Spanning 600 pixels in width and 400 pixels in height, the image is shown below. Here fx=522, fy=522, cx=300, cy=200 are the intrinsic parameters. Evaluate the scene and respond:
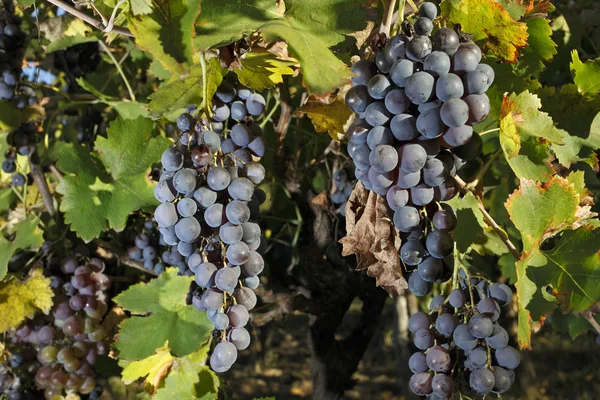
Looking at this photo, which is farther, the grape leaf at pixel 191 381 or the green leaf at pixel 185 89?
the grape leaf at pixel 191 381

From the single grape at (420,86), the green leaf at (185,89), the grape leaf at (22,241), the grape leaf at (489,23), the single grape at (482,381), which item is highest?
the grape leaf at (489,23)

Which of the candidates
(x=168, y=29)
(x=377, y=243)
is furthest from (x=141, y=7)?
(x=377, y=243)

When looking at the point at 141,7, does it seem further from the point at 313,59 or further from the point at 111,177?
the point at 111,177

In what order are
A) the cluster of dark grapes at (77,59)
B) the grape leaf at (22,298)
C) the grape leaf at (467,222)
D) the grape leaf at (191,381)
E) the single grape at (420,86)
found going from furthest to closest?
the cluster of dark grapes at (77,59) < the grape leaf at (22,298) < the grape leaf at (191,381) < the grape leaf at (467,222) < the single grape at (420,86)

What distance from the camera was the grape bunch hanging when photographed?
24.4 inches

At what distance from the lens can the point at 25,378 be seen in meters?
1.42

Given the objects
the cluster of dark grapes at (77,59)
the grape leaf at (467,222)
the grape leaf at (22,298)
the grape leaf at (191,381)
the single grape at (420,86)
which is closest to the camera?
the single grape at (420,86)

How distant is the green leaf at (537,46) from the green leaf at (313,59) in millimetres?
427

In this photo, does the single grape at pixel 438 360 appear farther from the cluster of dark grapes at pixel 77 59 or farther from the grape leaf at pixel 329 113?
the cluster of dark grapes at pixel 77 59

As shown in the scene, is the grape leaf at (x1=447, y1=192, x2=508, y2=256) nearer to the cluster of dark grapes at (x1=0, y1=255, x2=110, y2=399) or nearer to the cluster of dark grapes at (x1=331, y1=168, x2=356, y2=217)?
the cluster of dark grapes at (x1=331, y1=168, x2=356, y2=217)

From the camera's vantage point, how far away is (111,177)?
129 centimetres

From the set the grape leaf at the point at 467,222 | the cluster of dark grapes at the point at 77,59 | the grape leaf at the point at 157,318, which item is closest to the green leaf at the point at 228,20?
the grape leaf at the point at 467,222

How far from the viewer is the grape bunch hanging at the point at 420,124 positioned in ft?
2.03

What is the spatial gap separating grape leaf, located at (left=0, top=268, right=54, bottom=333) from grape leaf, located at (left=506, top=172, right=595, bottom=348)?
1085mm
